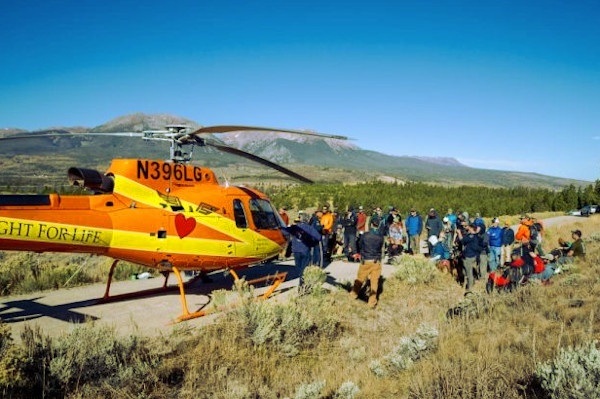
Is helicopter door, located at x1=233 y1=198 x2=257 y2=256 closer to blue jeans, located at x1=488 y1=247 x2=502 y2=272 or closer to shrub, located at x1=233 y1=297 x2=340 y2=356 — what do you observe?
shrub, located at x1=233 y1=297 x2=340 y2=356

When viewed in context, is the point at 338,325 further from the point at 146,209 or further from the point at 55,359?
the point at 55,359

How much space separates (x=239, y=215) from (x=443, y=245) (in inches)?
384

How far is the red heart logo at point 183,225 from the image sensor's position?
883cm

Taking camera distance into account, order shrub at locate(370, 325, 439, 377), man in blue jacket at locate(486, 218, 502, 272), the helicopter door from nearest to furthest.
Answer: shrub at locate(370, 325, 439, 377), the helicopter door, man in blue jacket at locate(486, 218, 502, 272)

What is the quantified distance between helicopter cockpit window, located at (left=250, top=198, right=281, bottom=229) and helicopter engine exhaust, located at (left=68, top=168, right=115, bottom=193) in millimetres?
3468

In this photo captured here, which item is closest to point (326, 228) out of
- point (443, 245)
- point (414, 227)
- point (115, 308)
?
point (414, 227)

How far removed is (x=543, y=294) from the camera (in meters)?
8.87

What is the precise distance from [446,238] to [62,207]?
15620 millimetres

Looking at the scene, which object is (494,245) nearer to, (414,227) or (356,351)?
(414,227)

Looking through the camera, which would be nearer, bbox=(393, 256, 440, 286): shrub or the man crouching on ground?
the man crouching on ground

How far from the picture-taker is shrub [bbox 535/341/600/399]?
394 centimetres

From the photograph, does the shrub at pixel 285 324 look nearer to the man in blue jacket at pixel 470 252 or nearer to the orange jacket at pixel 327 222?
the man in blue jacket at pixel 470 252

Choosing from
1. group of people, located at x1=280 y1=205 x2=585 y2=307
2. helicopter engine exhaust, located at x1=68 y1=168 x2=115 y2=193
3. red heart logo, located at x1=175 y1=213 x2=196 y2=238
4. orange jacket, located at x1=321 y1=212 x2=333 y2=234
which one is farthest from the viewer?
orange jacket, located at x1=321 y1=212 x2=333 y2=234

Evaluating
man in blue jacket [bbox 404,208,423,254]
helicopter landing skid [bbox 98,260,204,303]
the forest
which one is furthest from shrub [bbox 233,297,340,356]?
the forest
